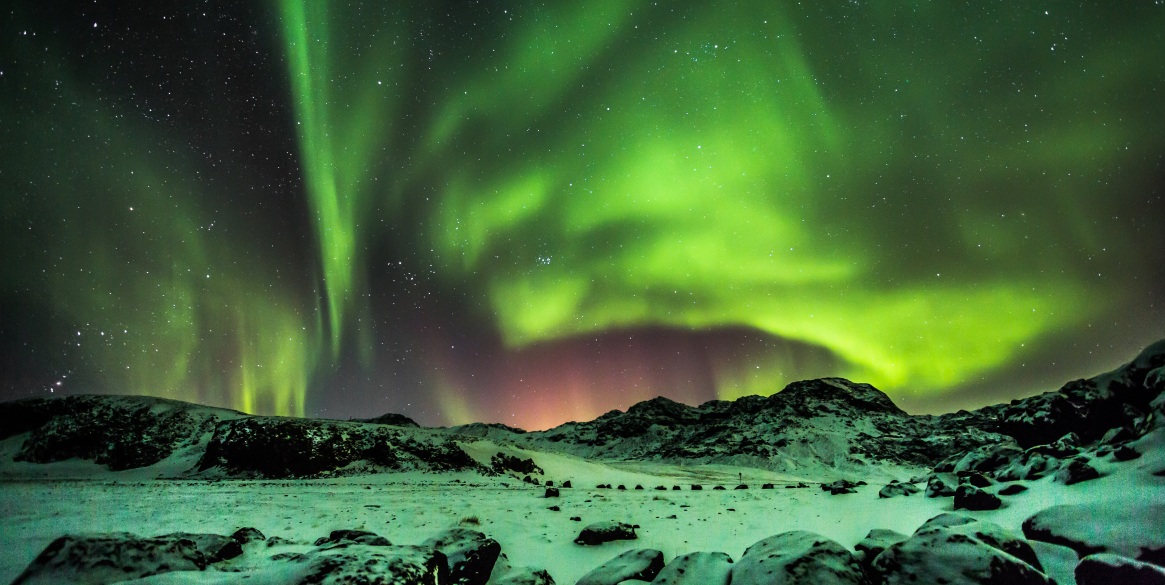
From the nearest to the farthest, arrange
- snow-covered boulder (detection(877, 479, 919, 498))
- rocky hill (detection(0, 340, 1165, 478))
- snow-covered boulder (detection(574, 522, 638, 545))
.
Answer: snow-covered boulder (detection(574, 522, 638, 545)) < snow-covered boulder (detection(877, 479, 919, 498)) < rocky hill (detection(0, 340, 1165, 478))

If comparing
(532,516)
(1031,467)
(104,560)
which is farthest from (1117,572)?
(104,560)

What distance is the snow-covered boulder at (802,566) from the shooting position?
5812mm

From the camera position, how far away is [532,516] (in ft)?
44.4

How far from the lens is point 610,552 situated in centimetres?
968

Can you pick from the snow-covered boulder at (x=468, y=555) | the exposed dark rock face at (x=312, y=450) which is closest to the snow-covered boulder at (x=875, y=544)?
the snow-covered boulder at (x=468, y=555)


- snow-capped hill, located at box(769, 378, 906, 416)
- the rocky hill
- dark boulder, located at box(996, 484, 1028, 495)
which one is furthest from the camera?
snow-capped hill, located at box(769, 378, 906, 416)

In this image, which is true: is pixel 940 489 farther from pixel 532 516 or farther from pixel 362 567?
pixel 362 567

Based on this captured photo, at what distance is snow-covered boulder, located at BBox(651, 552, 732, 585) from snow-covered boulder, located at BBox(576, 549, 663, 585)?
0.36m

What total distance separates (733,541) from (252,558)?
9.43 m

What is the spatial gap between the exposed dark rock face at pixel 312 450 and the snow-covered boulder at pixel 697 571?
32.6 m

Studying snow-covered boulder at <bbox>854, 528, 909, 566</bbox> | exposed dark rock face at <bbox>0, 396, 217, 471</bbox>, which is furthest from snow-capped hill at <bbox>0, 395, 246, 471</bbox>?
snow-covered boulder at <bbox>854, 528, 909, 566</bbox>

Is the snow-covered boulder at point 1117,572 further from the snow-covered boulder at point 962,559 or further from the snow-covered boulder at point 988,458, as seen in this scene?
the snow-covered boulder at point 988,458

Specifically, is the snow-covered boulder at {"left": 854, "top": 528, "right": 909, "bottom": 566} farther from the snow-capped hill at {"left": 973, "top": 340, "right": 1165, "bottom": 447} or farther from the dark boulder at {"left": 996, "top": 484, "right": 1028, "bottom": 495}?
the snow-capped hill at {"left": 973, "top": 340, "right": 1165, "bottom": 447}

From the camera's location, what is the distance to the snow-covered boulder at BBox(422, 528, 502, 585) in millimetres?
7162
